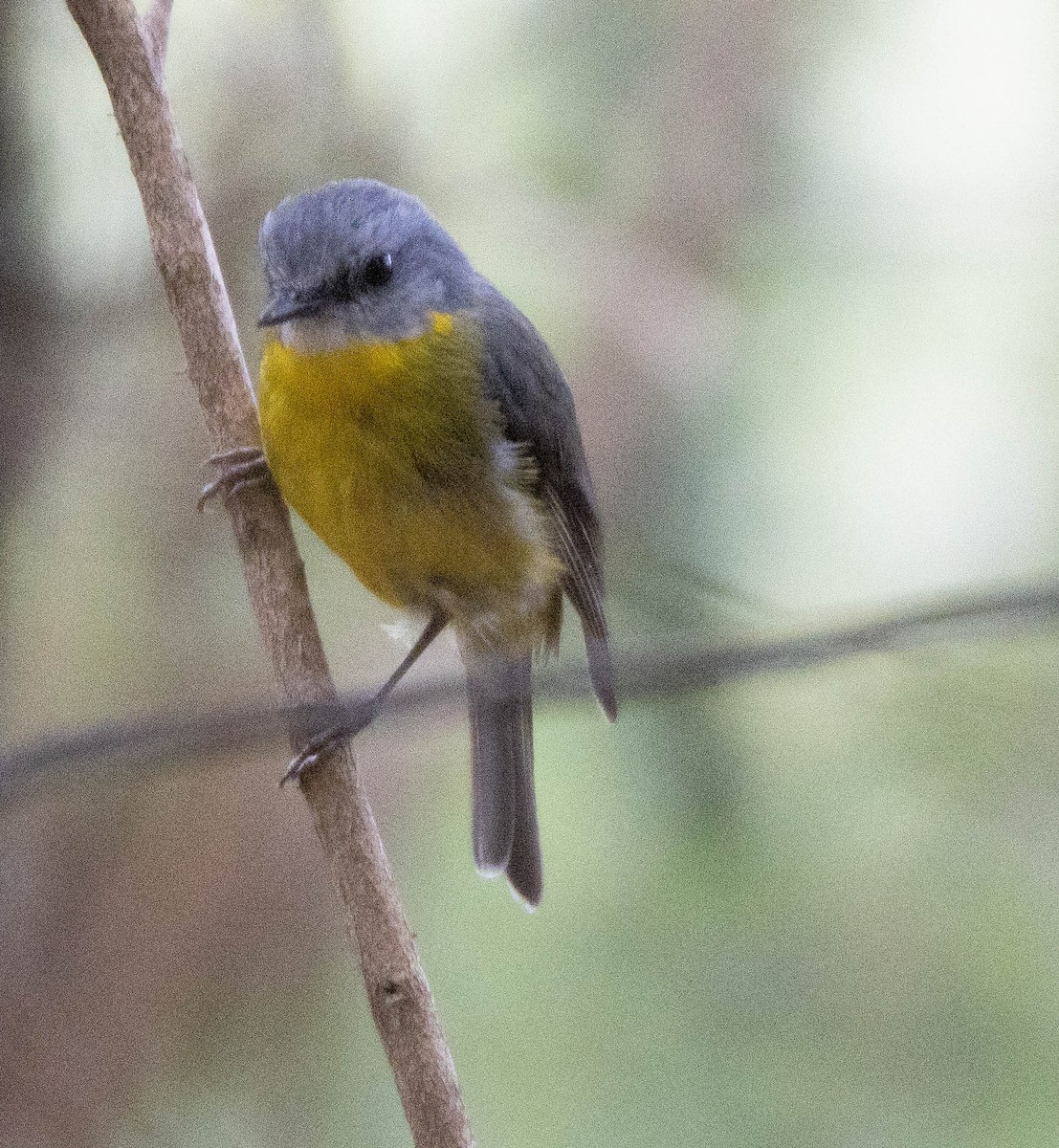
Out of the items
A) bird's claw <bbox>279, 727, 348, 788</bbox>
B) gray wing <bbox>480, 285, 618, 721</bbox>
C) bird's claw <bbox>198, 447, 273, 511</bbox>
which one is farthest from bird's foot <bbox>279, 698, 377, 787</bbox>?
gray wing <bbox>480, 285, 618, 721</bbox>

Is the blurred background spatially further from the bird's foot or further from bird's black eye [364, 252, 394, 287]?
the bird's foot

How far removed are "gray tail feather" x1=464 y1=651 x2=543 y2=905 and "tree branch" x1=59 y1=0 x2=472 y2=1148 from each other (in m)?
0.84

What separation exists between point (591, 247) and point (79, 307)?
1370 mm

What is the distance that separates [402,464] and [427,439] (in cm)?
7

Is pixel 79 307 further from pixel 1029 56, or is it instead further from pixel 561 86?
pixel 1029 56

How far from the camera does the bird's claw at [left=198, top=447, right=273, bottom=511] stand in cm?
268

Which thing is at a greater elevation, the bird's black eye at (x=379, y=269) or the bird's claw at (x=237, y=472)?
the bird's black eye at (x=379, y=269)

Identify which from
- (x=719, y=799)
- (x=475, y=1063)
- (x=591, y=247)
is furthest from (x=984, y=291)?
(x=475, y=1063)

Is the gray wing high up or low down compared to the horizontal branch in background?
down

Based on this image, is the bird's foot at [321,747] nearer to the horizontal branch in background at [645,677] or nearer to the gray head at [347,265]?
the gray head at [347,265]

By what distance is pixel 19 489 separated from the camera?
3.12m

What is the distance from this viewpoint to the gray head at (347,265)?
104 inches

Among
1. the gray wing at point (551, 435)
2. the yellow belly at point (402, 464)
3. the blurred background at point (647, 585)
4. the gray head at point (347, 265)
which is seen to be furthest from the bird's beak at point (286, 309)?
the blurred background at point (647, 585)

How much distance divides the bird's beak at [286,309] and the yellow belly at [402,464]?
106mm
